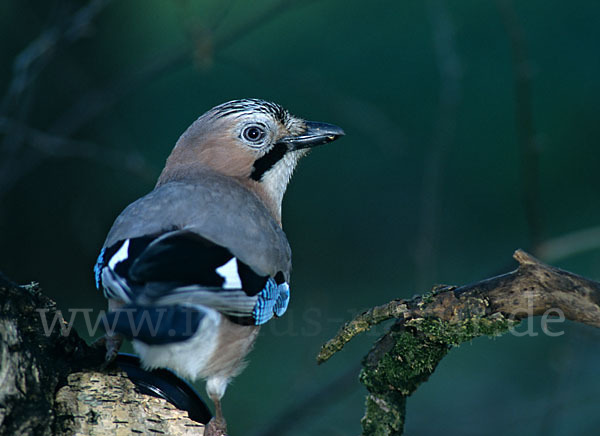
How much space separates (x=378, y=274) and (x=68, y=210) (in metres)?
2.88

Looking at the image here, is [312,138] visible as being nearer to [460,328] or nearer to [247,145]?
[247,145]

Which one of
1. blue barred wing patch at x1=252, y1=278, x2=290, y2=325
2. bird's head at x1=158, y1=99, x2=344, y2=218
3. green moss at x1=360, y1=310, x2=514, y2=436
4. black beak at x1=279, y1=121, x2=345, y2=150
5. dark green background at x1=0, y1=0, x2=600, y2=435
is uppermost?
dark green background at x1=0, y1=0, x2=600, y2=435

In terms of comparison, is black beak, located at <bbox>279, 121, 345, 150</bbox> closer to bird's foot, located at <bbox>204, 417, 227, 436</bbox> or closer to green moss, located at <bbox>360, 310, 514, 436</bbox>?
green moss, located at <bbox>360, 310, 514, 436</bbox>

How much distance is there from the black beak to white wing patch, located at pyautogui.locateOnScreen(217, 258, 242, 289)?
1035 mm

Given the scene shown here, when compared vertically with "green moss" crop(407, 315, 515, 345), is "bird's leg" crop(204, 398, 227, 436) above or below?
below

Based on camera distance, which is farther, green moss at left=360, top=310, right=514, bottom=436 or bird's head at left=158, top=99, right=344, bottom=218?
bird's head at left=158, top=99, right=344, bottom=218

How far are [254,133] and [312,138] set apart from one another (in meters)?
0.26

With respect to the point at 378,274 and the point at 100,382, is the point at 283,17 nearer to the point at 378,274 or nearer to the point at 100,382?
the point at 378,274

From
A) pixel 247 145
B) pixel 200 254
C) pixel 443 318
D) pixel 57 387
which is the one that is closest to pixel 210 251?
pixel 200 254

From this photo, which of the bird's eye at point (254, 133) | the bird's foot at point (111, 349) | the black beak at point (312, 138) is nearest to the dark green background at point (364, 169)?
the black beak at point (312, 138)

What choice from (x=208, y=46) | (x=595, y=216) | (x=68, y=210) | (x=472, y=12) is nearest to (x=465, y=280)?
(x=595, y=216)

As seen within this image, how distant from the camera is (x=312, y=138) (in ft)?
10.4

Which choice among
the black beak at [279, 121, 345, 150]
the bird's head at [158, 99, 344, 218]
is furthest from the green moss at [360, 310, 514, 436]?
the black beak at [279, 121, 345, 150]

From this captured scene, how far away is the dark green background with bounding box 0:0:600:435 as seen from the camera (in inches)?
204
